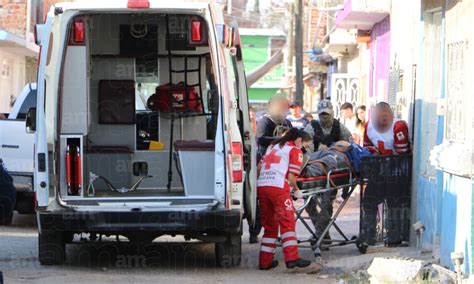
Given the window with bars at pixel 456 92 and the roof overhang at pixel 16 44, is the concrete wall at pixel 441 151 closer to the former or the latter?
the window with bars at pixel 456 92

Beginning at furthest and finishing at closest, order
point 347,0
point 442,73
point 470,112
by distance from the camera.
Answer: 1. point 347,0
2. point 442,73
3. point 470,112

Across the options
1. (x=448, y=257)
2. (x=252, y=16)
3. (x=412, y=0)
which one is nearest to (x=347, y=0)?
(x=412, y=0)

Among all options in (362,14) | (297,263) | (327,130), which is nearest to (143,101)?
(327,130)

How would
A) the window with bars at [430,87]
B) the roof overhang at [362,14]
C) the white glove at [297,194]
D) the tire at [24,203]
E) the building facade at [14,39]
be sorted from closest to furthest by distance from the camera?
the white glove at [297,194] → the window with bars at [430,87] → the tire at [24,203] → the roof overhang at [362,14] → the building facade at [14,39]

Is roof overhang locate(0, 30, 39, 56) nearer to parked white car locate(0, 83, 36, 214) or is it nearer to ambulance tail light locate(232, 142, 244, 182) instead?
parked white car locate(0, 83, 36, 214)

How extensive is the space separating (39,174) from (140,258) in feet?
6.60

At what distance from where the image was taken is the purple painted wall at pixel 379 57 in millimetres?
20188

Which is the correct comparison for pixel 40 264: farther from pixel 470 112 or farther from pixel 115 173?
pixel 470 112

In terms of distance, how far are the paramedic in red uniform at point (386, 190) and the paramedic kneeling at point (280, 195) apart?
49.5 inches

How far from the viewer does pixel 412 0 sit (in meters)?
13.6

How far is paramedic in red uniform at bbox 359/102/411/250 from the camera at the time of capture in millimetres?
11297

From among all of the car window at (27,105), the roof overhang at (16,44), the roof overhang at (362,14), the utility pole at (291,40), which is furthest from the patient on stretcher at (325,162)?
the utility pole at (291,40)

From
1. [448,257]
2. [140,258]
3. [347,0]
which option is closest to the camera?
[448,257]

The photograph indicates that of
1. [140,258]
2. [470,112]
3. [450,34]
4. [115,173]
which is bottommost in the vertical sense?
[140,258]
